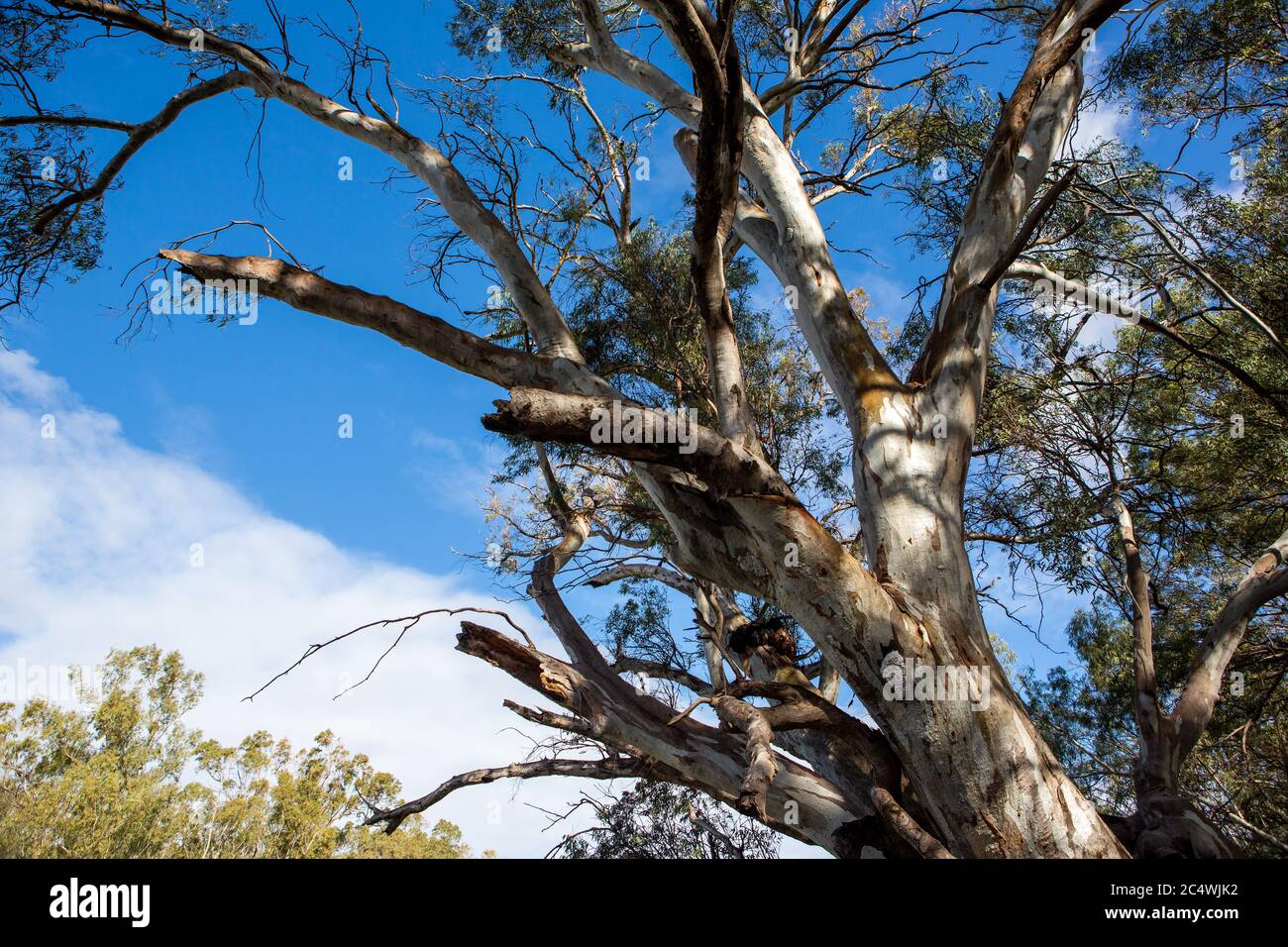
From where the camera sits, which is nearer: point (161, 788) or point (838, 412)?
point (838, 412)

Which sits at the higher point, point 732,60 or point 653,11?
point 653,11

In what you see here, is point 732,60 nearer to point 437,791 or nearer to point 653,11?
point 653,11

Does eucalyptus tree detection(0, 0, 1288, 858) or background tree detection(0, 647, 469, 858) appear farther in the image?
background tree detection(0, 647, 469, 858)

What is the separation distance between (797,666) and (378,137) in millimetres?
3577

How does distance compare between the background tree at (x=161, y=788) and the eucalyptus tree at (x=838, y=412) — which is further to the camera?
the background tree at (x=161, y=788)

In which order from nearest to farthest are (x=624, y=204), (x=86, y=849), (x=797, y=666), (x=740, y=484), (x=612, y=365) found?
(x=740, y=484)
(x=797, y=666)
(x=612, y=365)
(x=624, y=204)
(x=86, y=849)

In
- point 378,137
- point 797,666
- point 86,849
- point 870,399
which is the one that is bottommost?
point 86,849

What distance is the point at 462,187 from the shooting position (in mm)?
4332

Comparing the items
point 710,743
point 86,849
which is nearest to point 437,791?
point 710,743
